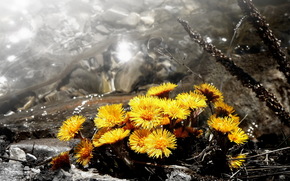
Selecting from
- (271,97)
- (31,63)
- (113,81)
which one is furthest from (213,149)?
(31,63)

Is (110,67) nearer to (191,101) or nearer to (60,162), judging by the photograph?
(60,162)

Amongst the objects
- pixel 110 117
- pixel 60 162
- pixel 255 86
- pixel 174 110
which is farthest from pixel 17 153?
pixel 255 86

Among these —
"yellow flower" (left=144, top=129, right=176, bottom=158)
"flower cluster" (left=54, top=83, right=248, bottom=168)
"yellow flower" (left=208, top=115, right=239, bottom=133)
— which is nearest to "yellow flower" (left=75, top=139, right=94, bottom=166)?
"flower cluster" (left=54, top=83, right=248, bottom=168)

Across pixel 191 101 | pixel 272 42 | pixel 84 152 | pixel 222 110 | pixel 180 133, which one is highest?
pixel 272 42

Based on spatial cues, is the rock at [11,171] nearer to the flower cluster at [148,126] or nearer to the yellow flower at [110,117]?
the flower cluster at [148,126]

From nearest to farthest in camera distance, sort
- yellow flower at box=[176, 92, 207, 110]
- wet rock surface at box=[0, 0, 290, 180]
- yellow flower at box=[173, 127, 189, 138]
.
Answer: yellow flower at box=[176, 92, 207, 110] → yellow flower at box=[173, 127, 189, 138] → wet rock surface at box=[0, 0, 290, 180]

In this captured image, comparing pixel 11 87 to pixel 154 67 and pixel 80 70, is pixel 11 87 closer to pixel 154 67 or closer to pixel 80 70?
pixel 80 70

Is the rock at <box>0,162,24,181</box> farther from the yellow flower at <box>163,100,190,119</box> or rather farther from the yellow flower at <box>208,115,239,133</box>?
the yellow flower at <box>208,115,239,133</box>
